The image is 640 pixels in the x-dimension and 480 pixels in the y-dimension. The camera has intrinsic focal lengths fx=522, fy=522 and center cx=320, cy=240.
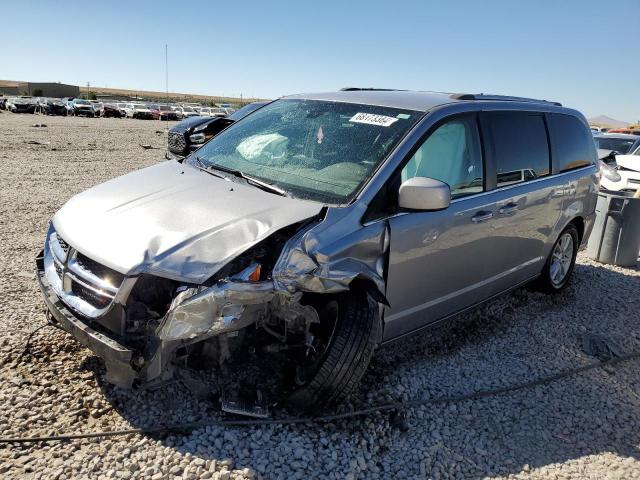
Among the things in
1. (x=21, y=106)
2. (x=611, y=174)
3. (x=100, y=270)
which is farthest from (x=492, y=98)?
(x=21, y=106)

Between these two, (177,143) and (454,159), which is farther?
(177,143)

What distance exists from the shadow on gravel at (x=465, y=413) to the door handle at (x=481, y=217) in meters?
1.08

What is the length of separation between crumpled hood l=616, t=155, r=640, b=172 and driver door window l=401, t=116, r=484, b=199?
25.4 ft

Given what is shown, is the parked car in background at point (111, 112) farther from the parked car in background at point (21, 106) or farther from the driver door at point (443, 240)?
the driver door at point (443, 240)

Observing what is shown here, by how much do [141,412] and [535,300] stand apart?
4052 mm

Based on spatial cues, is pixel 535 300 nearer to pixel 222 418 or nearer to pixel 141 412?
pixel 222 418

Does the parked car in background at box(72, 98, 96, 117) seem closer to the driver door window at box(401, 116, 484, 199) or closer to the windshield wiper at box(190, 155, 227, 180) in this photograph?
the windshield wiper at box(190, 155, 227, 180)

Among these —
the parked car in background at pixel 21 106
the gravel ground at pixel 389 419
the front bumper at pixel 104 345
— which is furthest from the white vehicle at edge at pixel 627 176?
the parked car in background at pixel 21 106

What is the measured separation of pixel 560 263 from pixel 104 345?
466 centimetres

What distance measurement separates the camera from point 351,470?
2.72 metres

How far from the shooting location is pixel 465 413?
3.35 metres

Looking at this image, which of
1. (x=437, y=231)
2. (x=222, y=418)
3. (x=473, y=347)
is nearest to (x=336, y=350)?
(x=222, y=418)

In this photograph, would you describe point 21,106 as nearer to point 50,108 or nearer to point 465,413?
point 50,108

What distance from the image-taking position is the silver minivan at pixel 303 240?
2621mm
